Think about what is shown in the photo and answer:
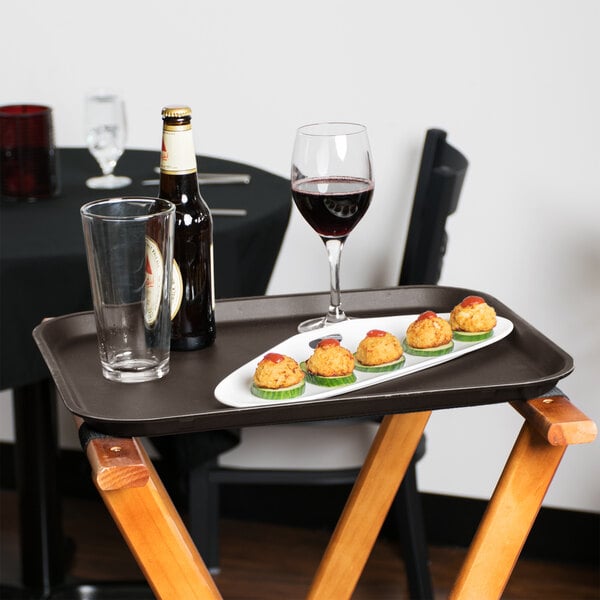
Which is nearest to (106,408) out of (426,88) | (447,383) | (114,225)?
(114,225)

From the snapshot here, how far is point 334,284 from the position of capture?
111 cm

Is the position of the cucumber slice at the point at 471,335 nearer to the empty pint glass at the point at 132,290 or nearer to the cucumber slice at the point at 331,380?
the cucumber slice at the point at 331,380

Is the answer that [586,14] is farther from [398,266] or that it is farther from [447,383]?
[447,383]

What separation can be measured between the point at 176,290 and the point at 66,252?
0.46m

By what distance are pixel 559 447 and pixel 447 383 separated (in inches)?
5.2

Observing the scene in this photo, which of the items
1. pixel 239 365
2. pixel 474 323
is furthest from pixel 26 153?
pixel 474 323

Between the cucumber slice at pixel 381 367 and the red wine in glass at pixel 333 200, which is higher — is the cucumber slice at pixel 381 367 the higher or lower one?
the lower one

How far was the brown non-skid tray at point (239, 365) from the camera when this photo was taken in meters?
0.89

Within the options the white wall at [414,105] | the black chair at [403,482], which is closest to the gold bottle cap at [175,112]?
the black chair at [403,482]

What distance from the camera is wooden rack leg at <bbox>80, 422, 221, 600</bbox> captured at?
872 millimetres

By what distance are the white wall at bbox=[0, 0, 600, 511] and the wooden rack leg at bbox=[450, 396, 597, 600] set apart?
47.8 inches

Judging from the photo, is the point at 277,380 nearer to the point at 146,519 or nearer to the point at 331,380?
the point at 331,380

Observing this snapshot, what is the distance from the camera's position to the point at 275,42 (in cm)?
218

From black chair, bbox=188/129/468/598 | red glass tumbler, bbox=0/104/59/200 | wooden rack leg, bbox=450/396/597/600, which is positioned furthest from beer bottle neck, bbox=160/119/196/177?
black chair, bbox=188/129/468/598
